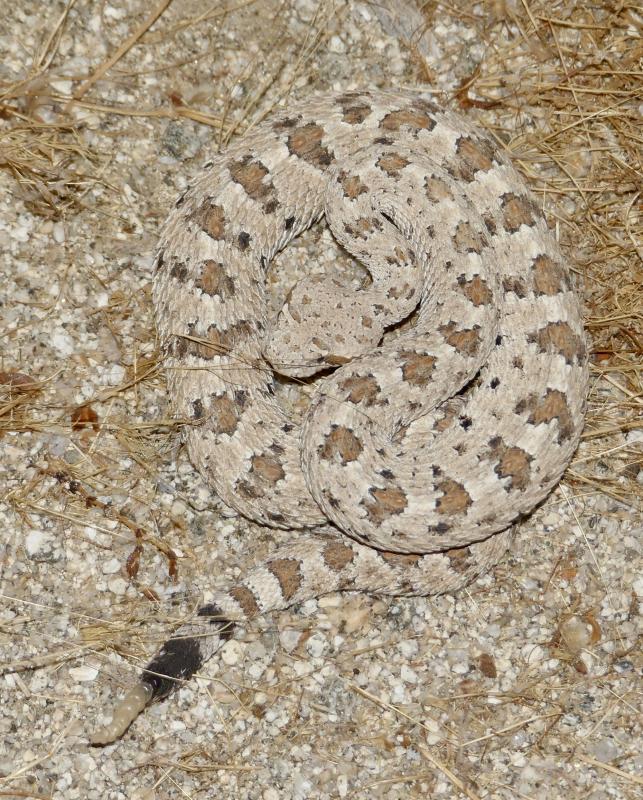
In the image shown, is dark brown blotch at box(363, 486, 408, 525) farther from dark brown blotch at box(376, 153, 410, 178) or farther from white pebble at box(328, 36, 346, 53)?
white pebble at box(328, 36, 346, 53)

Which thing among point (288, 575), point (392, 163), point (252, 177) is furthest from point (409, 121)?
point (288, 575)

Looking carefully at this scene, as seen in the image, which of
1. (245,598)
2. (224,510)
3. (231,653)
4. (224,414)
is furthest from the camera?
(224,510)

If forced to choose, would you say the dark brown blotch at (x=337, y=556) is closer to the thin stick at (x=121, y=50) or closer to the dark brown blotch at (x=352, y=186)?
the dark brown blotch at (x=352, y=186)

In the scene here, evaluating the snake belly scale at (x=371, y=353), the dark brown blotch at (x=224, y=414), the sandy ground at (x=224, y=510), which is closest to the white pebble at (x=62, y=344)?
the sandy ground at (x=224, y=510)

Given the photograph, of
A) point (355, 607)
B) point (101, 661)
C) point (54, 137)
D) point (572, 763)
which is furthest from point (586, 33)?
point (101, 661)

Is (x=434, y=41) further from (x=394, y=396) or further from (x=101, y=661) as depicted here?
(x=101, y=661)

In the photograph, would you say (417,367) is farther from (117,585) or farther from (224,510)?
(117,585)
